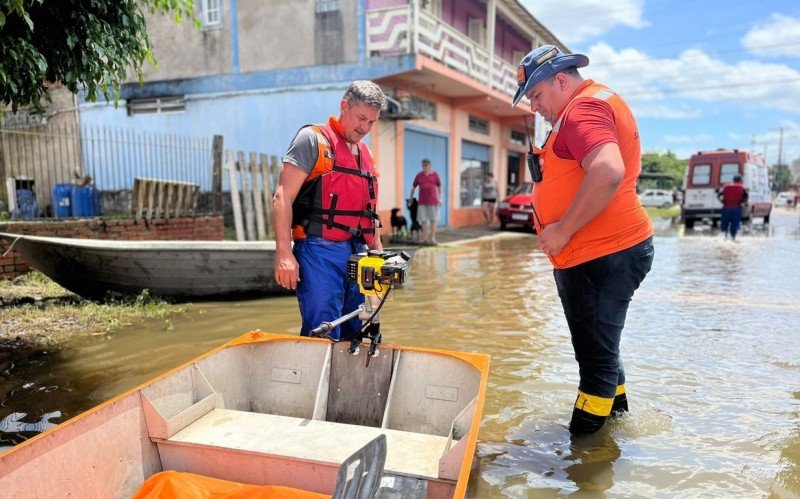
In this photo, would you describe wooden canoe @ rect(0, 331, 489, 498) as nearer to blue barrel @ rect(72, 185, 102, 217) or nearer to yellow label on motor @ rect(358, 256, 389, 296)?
yellow label on motor @ rect(358, 256, 389, 296)

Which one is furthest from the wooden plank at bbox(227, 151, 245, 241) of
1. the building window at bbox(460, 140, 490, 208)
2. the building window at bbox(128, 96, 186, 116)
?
the building window at bbox(460, 140, 490, 208)

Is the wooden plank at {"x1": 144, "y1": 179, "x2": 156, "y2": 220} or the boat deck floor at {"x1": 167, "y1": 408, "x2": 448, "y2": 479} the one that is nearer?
the boat deck floor at {"x1": 167, "y1": 408, "x2": 448, "y2": 479}

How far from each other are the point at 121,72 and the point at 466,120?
14.6 metres

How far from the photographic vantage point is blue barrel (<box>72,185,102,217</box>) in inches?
432

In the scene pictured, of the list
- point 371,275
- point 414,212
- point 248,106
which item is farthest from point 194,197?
point 371,275

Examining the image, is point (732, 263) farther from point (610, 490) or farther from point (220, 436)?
point (220, 436)

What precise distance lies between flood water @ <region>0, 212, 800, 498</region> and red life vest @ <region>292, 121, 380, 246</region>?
1512 mm

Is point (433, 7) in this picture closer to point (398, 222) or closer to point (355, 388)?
point (398, 222)

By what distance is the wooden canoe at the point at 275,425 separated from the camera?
6.75 ft

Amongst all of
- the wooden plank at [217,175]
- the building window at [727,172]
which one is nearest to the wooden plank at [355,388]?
the wooden plank at [217,175]

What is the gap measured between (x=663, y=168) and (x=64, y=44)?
71.6 meters

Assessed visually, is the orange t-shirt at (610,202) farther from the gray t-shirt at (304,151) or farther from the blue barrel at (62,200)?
the blue barrel at (62,200)

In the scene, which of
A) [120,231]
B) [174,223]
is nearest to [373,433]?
[120,231]

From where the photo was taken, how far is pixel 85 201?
1112cm
